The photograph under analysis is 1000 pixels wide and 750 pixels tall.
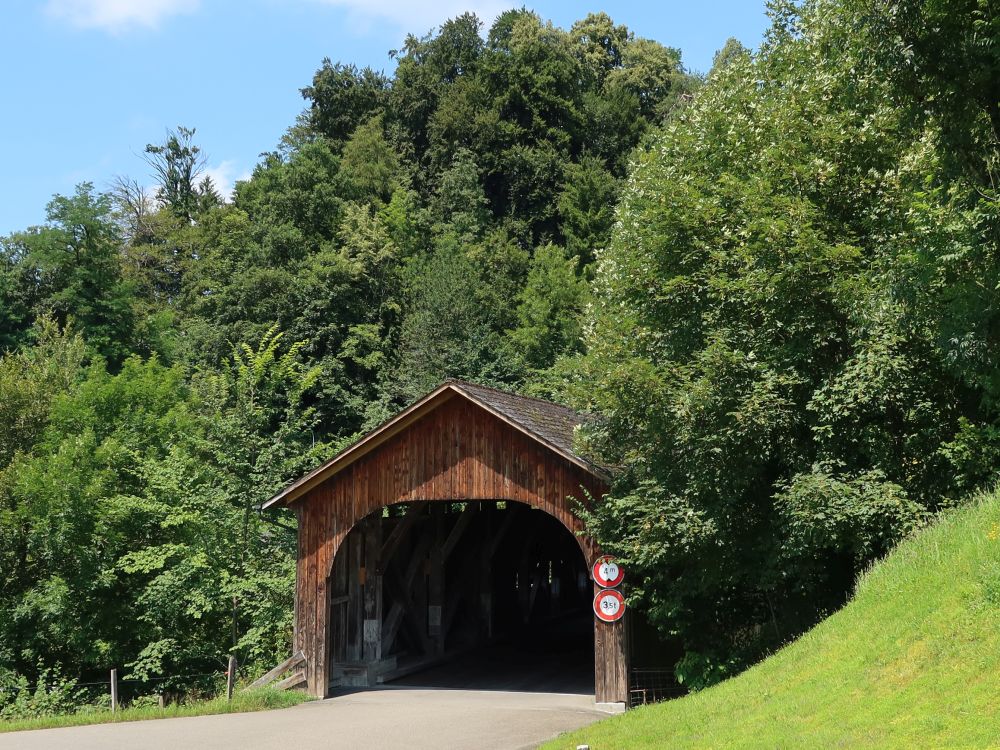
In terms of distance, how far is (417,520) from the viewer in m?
23.6

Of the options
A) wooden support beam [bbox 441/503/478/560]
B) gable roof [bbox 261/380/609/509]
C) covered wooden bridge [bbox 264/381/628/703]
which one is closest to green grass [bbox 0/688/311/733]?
covered wooden bridge [bbox 264/381/628/703]

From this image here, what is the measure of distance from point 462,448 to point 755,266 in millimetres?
6420

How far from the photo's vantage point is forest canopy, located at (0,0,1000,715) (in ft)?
44.4

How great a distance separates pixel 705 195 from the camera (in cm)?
1773

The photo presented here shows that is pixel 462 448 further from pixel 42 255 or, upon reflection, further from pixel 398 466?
pixel 42 255

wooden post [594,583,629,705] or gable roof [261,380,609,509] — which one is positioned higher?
gable roof [261,380,609,509]

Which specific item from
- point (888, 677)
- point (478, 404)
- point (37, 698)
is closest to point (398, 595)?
point (478, 404)

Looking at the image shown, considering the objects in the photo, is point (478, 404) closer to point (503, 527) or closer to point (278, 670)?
point (278, 670)

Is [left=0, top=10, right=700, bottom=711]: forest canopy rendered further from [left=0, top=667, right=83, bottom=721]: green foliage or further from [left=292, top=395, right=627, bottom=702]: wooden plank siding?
[left=292, top=395, right=627, bottom=702]: wooden plank siding

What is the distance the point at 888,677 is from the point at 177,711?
11850 millimetres

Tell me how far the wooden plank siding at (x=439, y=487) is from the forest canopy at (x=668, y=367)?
872mm

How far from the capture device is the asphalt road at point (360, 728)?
45.6 feet

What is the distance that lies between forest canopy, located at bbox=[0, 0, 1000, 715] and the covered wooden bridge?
3.61 feet

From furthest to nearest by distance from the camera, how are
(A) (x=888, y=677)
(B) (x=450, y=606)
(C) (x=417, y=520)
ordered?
1. (B) (x=450, y=606)
2. (C) (x=417, y=520)
3. (A) (x=888, y=677)
